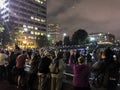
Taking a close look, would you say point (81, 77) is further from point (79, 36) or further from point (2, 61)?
point (79, 36)

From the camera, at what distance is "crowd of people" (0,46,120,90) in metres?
6.21

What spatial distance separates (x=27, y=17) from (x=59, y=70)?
13816 cm

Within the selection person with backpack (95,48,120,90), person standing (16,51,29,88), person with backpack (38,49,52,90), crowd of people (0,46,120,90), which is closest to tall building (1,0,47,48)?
crowd of people (0,46,120,90)

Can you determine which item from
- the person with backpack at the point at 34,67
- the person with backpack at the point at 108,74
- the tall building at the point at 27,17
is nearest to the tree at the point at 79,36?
the tall building at the point at 27,17

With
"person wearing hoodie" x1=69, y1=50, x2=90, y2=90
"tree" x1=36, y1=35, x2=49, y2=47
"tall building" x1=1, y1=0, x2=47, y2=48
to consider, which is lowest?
"person wearing hoodie" x1=69, y1=50, x2=90, y2=90

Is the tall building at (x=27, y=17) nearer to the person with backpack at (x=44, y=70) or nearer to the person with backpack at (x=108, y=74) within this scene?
the person with backpack at (x=44, y=70)

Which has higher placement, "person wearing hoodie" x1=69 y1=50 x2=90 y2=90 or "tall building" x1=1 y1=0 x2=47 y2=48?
"tall building" x1=1 y1=0 x2=47 y2=48

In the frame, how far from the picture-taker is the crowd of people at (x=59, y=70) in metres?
6.21

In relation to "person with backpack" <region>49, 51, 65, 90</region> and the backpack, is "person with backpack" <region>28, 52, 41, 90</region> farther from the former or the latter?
the backpack

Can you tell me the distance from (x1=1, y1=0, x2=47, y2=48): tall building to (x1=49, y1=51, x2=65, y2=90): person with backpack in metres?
117

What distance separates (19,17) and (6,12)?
7.56 meters

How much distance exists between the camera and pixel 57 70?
862 cm

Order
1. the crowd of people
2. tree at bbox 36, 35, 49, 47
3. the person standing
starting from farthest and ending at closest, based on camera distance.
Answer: tree at bbox 36, 35, 49, 47, the person standing, the crowd of people

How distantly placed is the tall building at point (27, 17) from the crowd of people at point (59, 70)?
112 m
